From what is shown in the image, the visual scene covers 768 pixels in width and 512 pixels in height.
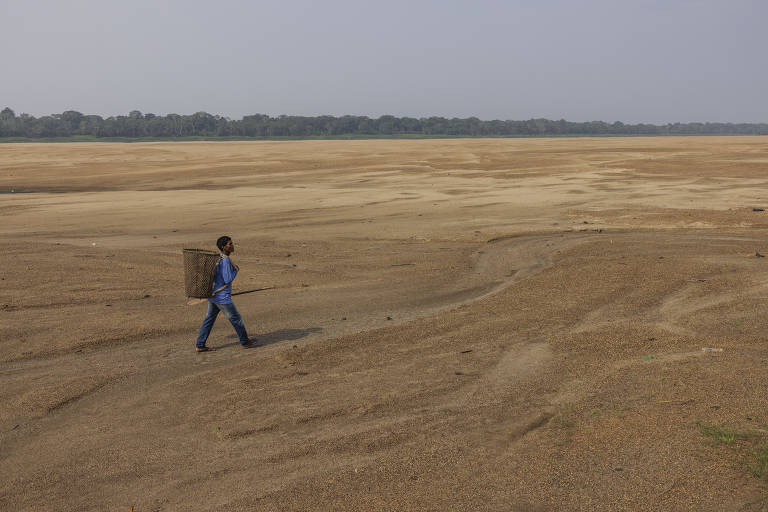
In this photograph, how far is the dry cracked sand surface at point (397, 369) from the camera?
575 centimetres

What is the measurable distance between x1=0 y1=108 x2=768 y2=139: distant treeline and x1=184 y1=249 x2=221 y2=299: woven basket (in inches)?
4594

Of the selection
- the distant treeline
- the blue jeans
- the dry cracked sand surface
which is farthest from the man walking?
the distant treeline

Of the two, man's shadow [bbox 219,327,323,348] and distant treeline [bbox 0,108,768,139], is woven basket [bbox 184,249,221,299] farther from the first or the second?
distant treeline [bbox 0,108,768,139]

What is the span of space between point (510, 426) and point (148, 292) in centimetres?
863

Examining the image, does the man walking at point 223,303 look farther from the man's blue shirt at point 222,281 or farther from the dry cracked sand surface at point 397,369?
the dry cracked sand surface at point 397,369

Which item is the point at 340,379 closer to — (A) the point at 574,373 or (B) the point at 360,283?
(A) the point at 574,373

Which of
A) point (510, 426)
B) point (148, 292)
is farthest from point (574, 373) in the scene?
point (148, 292)

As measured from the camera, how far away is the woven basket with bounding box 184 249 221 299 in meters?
9.30

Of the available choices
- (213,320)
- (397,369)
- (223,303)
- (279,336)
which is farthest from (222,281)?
(397,369)

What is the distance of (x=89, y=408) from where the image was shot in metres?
7.58

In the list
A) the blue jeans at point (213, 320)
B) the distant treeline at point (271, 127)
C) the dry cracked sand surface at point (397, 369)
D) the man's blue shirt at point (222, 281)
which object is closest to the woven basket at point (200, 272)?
the man's blue shirt at point (222, 281)

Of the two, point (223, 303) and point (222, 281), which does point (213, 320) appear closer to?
point (223, 303)

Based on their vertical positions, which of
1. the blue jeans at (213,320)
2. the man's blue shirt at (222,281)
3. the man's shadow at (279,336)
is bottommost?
the man's shadow at (279,336)

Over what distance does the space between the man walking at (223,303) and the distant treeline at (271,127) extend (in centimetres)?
11676
